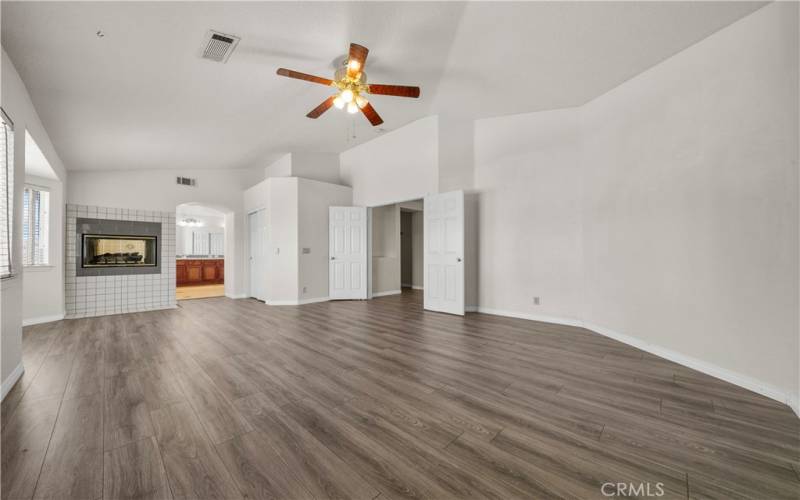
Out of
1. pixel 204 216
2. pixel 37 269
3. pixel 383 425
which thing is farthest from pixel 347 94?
pixel 204 216

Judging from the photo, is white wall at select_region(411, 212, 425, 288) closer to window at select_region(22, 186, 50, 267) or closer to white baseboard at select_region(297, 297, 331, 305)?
white baseboard at select_region(297, 297, 331, 305)

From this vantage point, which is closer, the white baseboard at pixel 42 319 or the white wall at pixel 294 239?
the white baseboard at pixel 42 319

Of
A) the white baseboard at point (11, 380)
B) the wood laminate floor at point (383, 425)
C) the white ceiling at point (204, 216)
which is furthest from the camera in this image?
the white ceiling at point (204, 216)

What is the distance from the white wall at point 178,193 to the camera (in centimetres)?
567

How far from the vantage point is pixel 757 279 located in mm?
2436

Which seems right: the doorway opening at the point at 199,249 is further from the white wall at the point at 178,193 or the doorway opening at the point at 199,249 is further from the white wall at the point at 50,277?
the white wall at the point at 50,277

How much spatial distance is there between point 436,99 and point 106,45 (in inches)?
150

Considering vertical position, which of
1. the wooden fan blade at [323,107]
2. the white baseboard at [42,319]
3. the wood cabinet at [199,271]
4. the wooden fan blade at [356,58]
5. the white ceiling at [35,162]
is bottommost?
the white baseboard at [42,319]

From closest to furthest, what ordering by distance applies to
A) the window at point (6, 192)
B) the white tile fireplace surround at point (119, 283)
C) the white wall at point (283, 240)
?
the window at point (6, 192), the white tile fireplace surround at point (119, 283), the white wall at point (283, 240)

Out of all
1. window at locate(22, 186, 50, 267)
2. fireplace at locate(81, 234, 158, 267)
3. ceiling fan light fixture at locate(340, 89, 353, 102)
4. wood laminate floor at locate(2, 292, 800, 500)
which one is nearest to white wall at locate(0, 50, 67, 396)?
wood laminate floor at locate(2, 292, 800, 500)

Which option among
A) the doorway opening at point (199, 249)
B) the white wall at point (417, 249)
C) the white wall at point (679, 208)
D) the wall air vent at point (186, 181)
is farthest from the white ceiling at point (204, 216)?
the white wall at point (679, 208)

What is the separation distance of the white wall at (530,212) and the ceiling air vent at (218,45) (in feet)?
12.2

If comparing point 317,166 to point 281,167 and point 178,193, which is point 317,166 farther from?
point 178,193

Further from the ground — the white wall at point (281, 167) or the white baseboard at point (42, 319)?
the white wall at point (281, 167)
